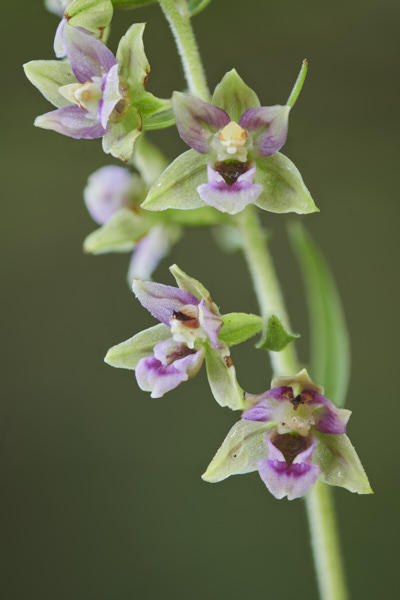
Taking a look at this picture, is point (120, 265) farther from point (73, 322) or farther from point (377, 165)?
point (377, 165)

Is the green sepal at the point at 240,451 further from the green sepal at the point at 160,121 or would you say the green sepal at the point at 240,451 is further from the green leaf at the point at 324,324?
the green sepal at the point at 160,121

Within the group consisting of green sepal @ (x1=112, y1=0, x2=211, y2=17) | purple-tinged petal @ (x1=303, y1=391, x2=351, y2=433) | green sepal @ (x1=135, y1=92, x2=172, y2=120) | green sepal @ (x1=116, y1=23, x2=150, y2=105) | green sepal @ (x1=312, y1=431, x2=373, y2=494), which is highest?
green sepal @ (x1=112, y1=0, x2=211, y2=17)

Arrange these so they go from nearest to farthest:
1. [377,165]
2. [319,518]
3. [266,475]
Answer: [266,475], [319,518], [377,165]

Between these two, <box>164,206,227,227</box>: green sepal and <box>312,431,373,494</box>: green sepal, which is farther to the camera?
<box>164,206,227,227</box>: green sepal

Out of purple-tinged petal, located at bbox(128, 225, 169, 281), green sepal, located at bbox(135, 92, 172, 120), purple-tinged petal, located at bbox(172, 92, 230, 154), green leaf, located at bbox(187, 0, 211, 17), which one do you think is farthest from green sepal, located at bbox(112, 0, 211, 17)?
purple-tinged petal, located at bbox(128, 225, 169, 281)

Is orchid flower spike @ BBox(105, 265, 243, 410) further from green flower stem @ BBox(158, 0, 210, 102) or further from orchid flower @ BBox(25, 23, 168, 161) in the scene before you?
green flower stem @ BBox(158, 0, 210, 102)

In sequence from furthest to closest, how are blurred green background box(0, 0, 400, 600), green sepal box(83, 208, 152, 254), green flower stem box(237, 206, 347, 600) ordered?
blurred green background box(0, 0, 400, 600)
green sepal box(83, 208, 152, 254)
green flower stem box(237, 206, 347, 600)

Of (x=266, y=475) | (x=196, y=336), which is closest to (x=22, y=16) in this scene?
(x=196, y=336)
